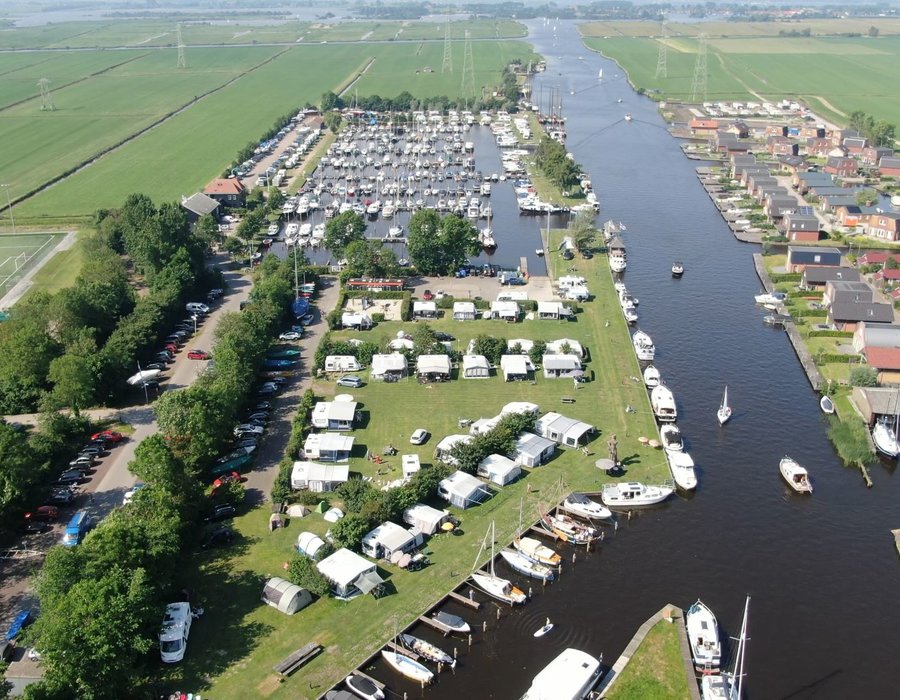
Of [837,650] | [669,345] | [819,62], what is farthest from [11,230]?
[819,62]

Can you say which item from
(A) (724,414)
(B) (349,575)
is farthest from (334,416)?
(A) (724,414)

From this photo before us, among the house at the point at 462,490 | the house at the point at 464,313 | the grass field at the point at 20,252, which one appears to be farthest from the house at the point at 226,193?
the house at the point at 462,490

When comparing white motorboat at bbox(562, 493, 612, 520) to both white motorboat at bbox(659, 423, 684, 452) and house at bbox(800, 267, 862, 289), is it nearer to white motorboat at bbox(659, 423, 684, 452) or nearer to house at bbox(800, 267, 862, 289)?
white motorboat at bbox(659, 423, 684, 452)

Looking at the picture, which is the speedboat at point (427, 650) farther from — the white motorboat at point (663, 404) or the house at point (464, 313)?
the house at point (464, 313)

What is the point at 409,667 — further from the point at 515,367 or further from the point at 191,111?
the point at 191,111

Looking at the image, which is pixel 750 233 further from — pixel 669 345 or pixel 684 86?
pixel 684 86
